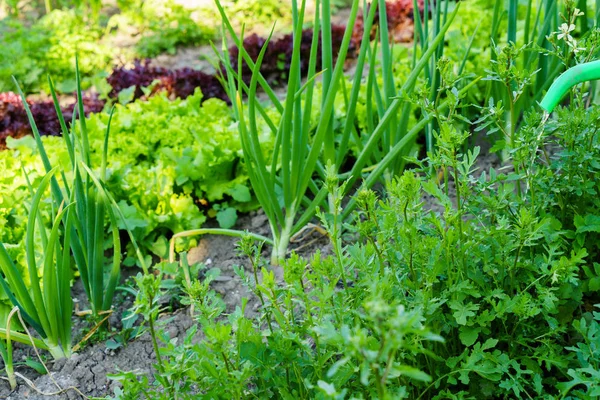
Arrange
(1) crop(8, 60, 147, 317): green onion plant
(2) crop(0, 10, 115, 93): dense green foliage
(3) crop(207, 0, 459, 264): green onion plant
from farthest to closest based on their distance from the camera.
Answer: (2) crop(0, 10, 115, 93): dense green foliage
(3) crop(207, 0, 459, 264): green onion plant
(1) crop(8, 60, 147, 317): green onion plant

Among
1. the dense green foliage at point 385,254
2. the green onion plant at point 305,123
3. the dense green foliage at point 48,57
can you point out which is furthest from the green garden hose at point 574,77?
the dense green foliage at point 48,57

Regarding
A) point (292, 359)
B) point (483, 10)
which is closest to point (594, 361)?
point (292, 359)

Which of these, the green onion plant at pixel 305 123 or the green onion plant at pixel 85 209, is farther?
the green onion plant at pixel 305 123

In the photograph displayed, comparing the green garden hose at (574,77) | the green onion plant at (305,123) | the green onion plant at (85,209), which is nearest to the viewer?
the green garden hose at (574,77)

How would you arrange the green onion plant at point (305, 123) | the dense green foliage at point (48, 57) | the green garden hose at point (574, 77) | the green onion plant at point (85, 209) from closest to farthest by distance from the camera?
1. the green garden hose at point (574, 77)
2. the green onion plant at point (85, 209)
3. the green onion plant at point (305, 123)
4. the dense green foliage at point (48, 57)

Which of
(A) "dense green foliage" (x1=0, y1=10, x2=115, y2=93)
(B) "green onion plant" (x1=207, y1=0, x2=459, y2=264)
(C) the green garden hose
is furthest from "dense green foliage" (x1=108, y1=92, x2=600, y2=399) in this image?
(A) "dense green foliage" (x1=0, y1=10, x2=115, y2=93)

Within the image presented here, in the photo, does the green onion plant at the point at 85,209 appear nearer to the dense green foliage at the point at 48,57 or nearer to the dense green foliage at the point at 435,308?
the dense green foliage at the point at 435,308

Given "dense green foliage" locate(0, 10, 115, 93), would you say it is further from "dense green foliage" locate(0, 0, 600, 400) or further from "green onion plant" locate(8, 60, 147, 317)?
"green onion plant" locate(8, 60, 147, 317)

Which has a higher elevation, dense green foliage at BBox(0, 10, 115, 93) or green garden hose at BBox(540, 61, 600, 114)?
green garden hose at BBox(540, 61, 600, 114)

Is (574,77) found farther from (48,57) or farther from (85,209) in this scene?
(48,57)

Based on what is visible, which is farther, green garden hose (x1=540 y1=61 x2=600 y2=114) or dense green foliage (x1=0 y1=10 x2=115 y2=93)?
dense green foliage (x1=0 y1=10 x2=115 y2=93)

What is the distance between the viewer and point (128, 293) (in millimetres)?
2393

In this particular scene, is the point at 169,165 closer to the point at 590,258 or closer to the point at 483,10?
the point at 590,258

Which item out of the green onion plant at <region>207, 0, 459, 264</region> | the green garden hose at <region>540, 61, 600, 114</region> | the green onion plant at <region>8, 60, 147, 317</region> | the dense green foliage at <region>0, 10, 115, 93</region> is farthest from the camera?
the dense green foliage at <region>0, 10, 115, 93</region>
